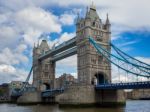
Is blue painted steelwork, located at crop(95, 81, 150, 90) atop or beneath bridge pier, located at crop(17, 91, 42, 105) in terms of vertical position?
atop

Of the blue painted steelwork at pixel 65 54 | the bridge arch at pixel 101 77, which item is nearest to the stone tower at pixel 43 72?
the blue painted steelwork at pixel 65 54

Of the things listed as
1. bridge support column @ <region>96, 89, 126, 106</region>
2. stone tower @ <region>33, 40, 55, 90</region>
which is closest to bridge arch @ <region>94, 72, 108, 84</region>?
bridge support column @ <region>96, 89, 126, 106</region>

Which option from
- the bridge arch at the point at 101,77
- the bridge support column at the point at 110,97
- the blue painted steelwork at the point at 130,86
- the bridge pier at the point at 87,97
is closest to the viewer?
the blue painted steelwork at the point at 130,86

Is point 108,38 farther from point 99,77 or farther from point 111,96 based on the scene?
point 111,96

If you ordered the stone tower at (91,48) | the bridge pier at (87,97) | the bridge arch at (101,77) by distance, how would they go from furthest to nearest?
the bridge arch at (101,77) < the stone tower at (91,48) < the bridge pier at (87,97)

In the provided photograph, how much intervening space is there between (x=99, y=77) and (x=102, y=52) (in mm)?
6474

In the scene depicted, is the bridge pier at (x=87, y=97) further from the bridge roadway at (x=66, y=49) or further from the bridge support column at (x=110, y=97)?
the bridge roadway at (x=66, y=49)

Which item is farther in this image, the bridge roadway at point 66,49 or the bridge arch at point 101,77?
the bridge roadway at point 66,49

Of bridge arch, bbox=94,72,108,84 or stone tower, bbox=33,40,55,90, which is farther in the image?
stone tower, bbox=33,40,55,90

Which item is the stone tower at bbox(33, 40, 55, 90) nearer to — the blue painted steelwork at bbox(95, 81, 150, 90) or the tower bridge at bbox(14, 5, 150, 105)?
the tower bridge at bbox(14, 5, 150, 105)

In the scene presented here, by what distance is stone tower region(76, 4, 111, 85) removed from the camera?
58.7 metres

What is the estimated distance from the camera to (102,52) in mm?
58500

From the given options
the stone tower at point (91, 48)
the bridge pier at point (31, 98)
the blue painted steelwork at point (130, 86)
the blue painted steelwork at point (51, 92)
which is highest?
the stone tower at point (91, 48)

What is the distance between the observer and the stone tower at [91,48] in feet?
193
